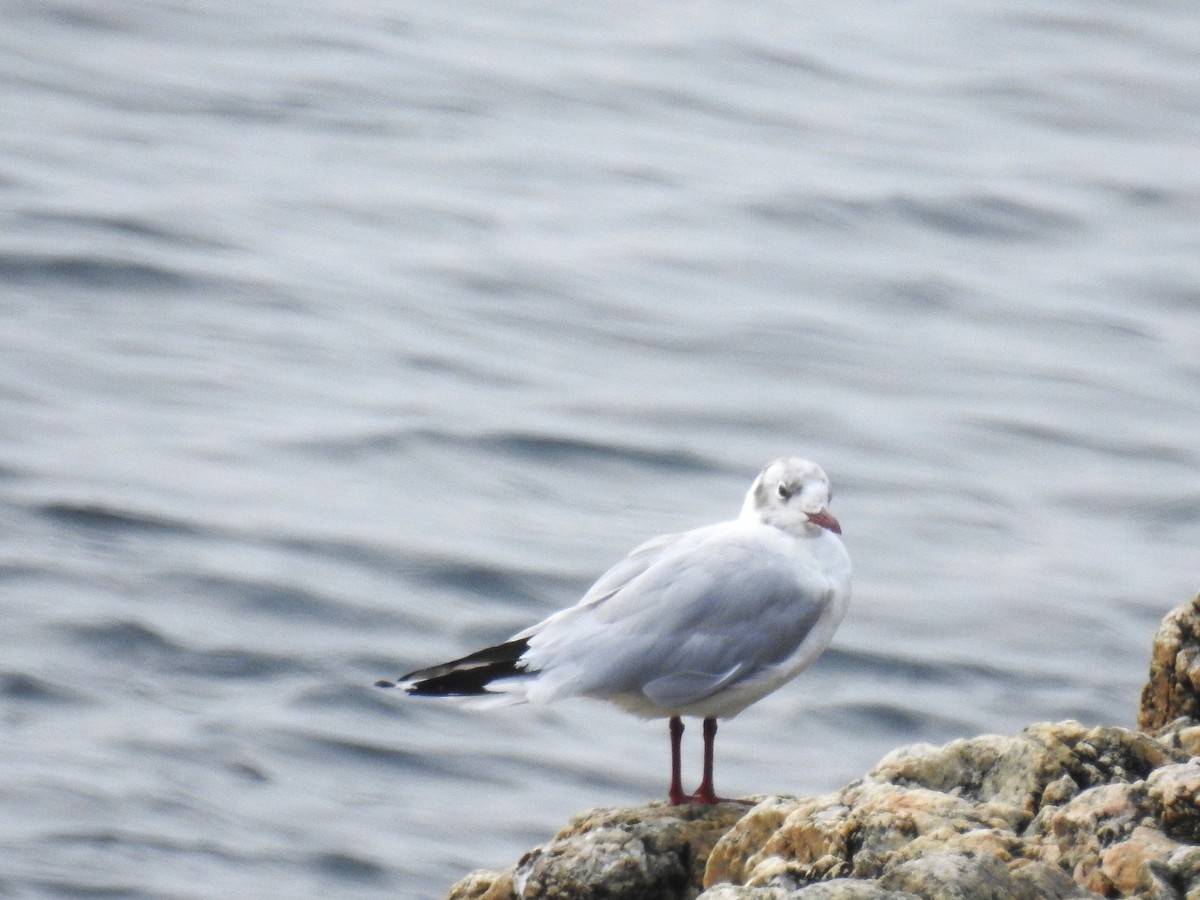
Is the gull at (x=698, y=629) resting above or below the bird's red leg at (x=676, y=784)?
above

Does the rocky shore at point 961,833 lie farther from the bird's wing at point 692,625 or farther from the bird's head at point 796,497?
the bird's head at point 796,497

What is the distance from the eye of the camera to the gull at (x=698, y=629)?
5938 millimetres

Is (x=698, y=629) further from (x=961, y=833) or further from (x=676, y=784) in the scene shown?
(x=961, y=833)

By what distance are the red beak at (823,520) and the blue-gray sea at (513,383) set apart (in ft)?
13.5

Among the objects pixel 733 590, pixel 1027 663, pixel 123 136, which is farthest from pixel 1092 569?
pixel 123 136

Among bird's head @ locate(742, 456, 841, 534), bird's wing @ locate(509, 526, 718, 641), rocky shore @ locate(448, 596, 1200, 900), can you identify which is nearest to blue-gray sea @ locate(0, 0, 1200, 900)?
bird's wing @ locate(509, 526, 718, 641)

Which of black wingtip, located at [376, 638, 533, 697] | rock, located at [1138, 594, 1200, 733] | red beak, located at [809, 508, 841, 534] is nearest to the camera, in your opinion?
rock, located at [1138, 594, 1200, 733]

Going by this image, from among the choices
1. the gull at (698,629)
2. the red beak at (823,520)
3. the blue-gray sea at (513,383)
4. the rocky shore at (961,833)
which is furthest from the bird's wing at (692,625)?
the blue-gray sea at (513,383)

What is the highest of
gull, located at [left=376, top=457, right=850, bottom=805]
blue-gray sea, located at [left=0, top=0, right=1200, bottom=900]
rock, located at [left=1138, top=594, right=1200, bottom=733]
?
rock, located at [left=1138, top=594, right=1200, bottom=733]

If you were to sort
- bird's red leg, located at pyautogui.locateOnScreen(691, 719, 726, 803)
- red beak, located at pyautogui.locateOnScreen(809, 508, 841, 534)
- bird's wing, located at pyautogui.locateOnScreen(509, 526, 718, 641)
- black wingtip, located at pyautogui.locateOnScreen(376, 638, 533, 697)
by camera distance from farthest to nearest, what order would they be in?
1. bird's wing, located at pyautogui.locateOnScreen(509, 526, 718, 641)
2. red beak, located at pyautogui.locateOnScreen(809, 508, 841, 534)
3. black wingtip, located at pyautogui.locateOnScreen(376, 638, 533, 697)
4. bird's red leg, located at pyautogui.locateOnScreen(691, 719, 726, 803)

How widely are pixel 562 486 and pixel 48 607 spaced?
11.4ft

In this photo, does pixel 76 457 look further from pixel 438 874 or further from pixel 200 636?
pixel 438 874

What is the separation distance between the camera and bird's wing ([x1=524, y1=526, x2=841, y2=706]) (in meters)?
5.94

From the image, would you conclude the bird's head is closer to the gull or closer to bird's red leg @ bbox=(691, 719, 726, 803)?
the gull
